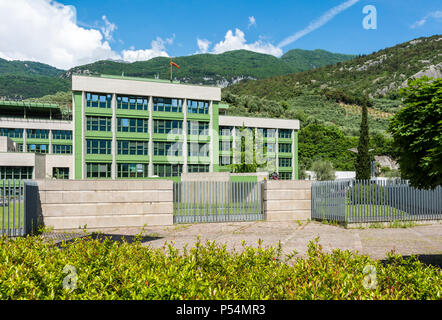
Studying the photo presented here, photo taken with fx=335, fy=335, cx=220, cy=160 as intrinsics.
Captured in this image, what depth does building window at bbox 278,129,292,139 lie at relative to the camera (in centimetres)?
6626

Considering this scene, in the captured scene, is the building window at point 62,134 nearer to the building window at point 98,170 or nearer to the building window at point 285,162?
the building window at point 98,170

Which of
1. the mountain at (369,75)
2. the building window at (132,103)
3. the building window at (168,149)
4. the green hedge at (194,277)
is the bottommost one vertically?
the green hedge at (194,277)

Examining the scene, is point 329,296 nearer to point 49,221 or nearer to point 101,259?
point 101,259

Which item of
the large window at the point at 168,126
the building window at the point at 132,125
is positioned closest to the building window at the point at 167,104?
the large window at the point at 168,126

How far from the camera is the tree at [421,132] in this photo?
6.35 m

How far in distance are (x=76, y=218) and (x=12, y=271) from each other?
40.1 feet

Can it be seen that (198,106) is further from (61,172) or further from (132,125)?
(61,172)

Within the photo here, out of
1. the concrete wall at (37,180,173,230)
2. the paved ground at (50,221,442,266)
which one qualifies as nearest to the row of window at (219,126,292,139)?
the paved ground at (50,221,442,266)

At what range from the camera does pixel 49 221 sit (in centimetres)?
1494

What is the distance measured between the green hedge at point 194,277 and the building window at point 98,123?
44.9 m

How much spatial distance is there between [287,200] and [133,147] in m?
36.3

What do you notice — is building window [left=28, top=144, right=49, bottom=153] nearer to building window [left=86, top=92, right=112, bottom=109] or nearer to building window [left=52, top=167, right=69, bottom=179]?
building window [left=52, top=167, right=69, bottom=179]

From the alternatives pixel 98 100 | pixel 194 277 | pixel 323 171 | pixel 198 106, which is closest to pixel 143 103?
pixel 98 100
